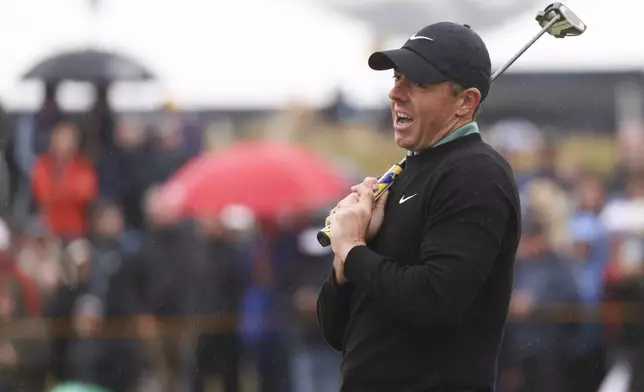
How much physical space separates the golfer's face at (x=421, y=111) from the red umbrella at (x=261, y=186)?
24.3 feet

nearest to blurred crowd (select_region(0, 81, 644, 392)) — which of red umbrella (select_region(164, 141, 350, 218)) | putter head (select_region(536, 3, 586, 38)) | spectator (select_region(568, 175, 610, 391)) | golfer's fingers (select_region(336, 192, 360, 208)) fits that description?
spectator (select_region(568, 175, 610, 391))

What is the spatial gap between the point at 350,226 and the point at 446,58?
523mm

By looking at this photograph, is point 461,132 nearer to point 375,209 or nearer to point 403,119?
point 403,119

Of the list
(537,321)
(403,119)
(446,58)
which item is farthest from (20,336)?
(446,58)

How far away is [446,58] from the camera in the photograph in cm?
377

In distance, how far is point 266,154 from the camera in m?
11.9

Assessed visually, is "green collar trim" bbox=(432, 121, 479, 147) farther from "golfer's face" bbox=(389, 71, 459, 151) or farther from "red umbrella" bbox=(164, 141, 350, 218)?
"red umbrella" bbox=(164, 141, 350, 218)

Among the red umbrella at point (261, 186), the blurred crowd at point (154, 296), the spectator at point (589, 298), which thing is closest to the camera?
the spectator at point (589, 298)

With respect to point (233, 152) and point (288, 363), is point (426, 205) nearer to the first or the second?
point (288, 363)

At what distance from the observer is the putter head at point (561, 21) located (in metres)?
4.40

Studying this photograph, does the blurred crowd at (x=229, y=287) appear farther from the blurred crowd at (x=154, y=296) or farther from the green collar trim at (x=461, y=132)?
the green collar trim at (x=461, y=132)

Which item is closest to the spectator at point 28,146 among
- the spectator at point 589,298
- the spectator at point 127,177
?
the spectator at point 127,177

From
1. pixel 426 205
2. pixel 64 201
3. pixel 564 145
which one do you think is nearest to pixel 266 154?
pixel 64 201

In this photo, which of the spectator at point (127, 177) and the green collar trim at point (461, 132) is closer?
the green collar trim at point (461, 132)
